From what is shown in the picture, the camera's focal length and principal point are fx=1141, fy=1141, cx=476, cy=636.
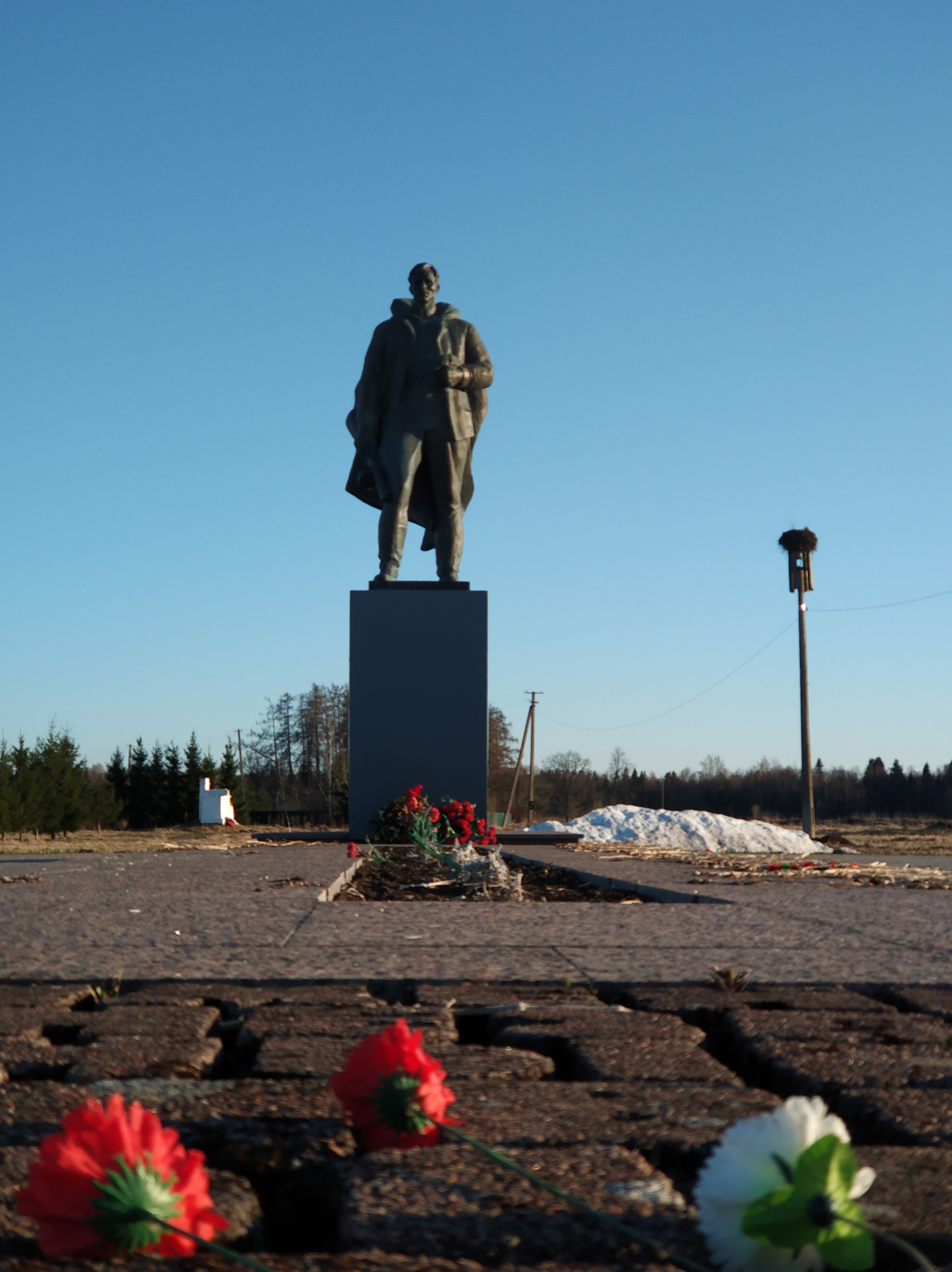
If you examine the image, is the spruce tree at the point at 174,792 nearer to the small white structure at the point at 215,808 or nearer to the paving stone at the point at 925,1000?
the small white structure at the point at 215,808

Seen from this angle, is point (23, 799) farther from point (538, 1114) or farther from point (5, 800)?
point (538, 1114)

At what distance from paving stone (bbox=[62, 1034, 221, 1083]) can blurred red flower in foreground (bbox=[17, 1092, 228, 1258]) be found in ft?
2.60

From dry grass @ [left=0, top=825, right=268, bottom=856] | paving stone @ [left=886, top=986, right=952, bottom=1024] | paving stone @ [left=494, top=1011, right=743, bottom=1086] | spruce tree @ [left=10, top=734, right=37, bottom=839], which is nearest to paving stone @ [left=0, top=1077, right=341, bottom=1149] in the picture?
paving stone @ [left=494, top=1011, right=743, bottom=1086]

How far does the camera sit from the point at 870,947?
2740mm

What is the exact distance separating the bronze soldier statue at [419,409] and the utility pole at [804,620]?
602 inches

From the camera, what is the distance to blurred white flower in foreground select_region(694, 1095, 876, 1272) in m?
0.68

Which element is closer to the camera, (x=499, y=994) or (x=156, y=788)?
(x=499, y=994)

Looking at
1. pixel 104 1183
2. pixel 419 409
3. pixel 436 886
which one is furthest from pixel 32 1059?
pixel 419 409

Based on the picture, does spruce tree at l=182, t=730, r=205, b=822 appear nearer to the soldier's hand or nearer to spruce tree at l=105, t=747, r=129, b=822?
spruce tree at l=105, t=747, r=129, b=822

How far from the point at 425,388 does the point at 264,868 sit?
5.00 metres

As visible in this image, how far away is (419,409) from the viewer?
9.34 meters

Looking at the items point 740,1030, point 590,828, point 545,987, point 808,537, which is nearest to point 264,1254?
point 740,1030

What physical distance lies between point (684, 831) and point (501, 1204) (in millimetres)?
14184

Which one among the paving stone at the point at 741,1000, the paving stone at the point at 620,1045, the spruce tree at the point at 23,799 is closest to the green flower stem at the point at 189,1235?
the paving stone at the point at 620,1045
